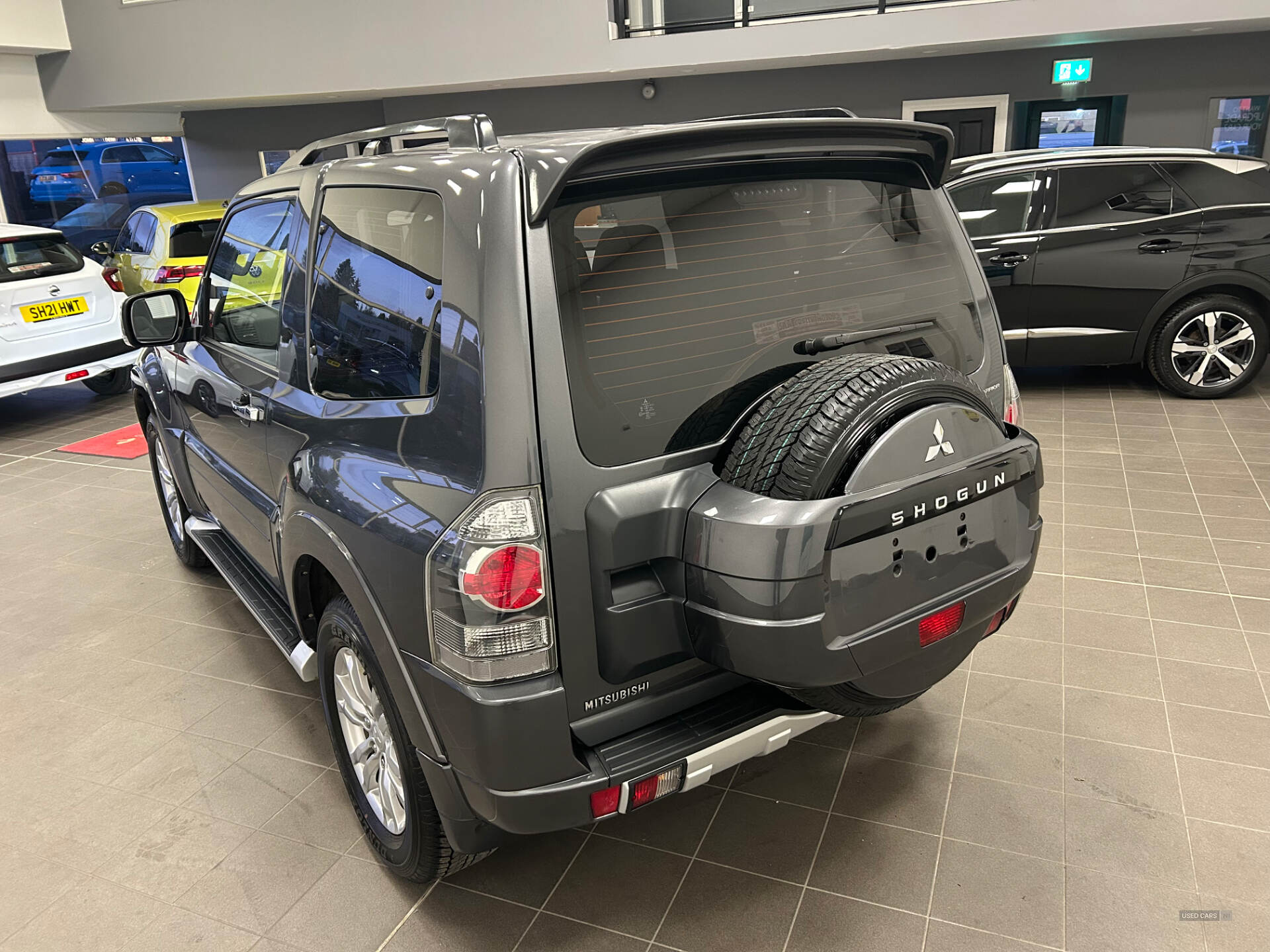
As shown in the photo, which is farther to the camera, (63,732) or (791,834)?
(63,732)

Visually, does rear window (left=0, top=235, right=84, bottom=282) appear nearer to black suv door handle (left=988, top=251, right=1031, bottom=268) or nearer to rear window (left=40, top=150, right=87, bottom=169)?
black suv door handle (left=988, top=251, right=1031, bottom=268)

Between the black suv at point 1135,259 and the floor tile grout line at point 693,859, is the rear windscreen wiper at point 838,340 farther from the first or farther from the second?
the black suv at point 1135,259

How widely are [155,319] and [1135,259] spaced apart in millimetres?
6415

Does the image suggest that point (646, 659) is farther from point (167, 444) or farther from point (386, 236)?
point (167, 444)

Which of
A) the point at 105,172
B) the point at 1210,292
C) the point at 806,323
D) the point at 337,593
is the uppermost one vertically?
the point at 105,172

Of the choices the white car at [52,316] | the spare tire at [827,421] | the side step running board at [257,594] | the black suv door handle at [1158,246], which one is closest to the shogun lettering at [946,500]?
the spare tire at [827,421]

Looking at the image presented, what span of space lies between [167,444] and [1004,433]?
352 centimetres

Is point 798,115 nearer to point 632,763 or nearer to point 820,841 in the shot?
point 632,763

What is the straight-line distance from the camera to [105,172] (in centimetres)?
1469

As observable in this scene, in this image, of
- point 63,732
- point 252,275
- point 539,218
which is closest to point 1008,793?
point 539,218

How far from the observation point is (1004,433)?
2.23 metres

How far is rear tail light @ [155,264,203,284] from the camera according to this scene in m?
8.49

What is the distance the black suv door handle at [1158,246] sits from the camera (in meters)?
6.64

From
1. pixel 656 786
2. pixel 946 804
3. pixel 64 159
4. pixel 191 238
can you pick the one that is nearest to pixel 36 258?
pixel 191 238
